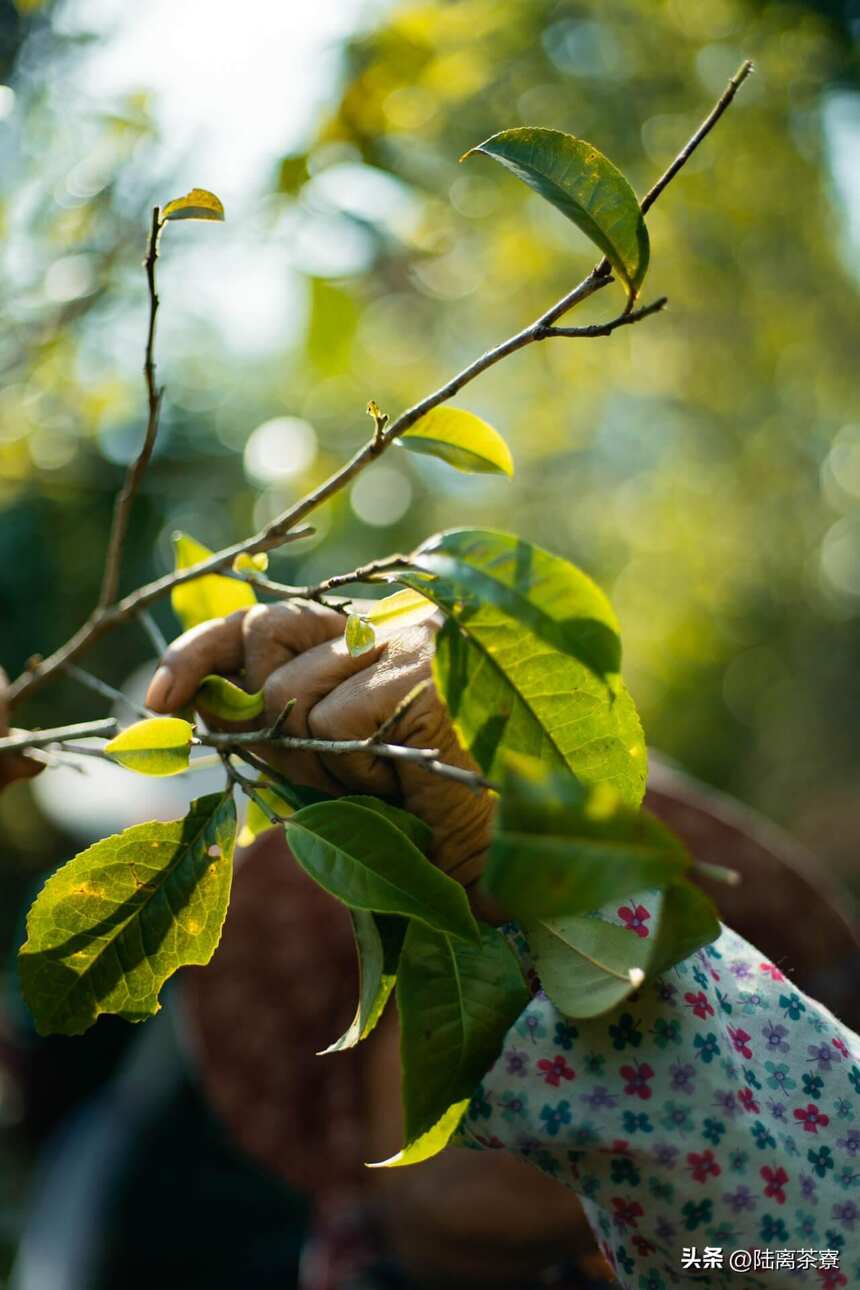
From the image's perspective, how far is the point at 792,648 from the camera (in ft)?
13.9

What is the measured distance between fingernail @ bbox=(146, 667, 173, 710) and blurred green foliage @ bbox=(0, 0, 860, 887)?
711 millimetres

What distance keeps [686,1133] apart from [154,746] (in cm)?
29

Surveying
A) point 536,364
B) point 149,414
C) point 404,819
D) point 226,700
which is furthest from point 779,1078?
point 536,364

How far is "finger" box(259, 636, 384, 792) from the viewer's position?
54cm

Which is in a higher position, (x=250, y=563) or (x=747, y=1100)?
(x=250, y=563)

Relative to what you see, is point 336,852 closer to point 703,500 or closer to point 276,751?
point 276,751

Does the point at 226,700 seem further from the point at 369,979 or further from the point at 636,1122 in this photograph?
the point at 636,1122

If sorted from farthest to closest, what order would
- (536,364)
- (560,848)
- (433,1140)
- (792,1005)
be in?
(536,364) < (792,1005) < (433,1140) < (560,848)

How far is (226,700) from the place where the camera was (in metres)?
0.55

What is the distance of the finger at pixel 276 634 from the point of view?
0.57m

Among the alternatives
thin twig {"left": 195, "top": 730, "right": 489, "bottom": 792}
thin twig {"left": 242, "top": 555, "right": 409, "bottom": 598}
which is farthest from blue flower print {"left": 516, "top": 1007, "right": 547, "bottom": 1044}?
thin twig {"left": 242, "top": 555, "right": 409, "bottom": 598}

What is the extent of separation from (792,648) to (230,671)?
13.0 ft

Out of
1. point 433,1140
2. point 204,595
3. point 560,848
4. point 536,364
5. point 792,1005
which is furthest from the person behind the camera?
point 536,364

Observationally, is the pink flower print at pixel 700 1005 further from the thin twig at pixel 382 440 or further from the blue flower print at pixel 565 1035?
the thin twig at pixel 382 440
